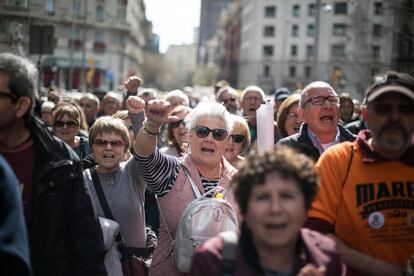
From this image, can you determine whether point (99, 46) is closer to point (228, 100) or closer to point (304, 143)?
point (228, 100)

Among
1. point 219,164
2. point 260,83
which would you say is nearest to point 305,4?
point 260,83

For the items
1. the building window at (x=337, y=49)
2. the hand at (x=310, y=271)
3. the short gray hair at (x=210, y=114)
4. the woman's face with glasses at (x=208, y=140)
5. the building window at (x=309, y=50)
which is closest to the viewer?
the hand at (x=310, y=271)

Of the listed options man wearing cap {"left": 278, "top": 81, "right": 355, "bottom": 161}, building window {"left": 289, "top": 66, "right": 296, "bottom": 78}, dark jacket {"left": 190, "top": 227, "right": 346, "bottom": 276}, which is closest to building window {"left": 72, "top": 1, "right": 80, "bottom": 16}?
man wearing cap {"left": 278, "top": 81, "right": 355, "bottom": 161}

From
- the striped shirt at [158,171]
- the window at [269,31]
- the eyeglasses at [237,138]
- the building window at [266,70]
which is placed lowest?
the striped shirt at [158,171]

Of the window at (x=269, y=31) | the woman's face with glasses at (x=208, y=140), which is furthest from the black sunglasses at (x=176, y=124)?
the window at (x=269, y=31)

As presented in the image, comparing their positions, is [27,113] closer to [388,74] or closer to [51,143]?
[51,143]

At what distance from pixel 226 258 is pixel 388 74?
1337 millimetres

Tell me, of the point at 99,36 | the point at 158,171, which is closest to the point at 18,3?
the point at 158,171

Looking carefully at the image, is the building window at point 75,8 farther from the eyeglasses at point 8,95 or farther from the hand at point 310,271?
the hand at point 310,271

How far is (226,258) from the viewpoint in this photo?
8.38 ft

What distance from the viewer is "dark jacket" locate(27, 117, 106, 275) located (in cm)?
307

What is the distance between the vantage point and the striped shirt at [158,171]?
160 inches

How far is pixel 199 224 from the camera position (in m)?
3.71

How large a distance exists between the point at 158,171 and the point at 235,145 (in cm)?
186
